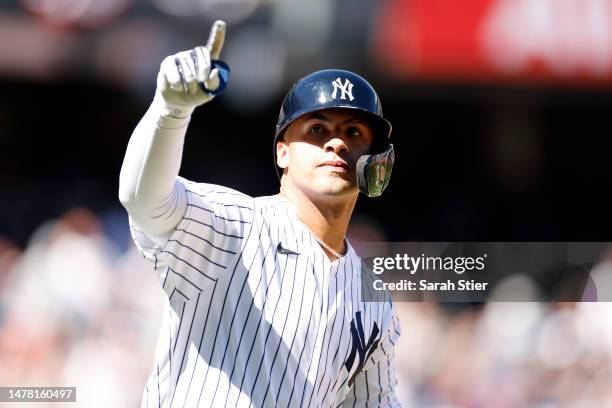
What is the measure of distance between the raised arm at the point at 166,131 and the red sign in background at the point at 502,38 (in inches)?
128

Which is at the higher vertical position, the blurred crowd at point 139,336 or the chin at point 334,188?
the blurred crowd at point 139,336

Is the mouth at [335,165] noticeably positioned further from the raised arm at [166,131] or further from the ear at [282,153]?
the raised arm at [166,131]

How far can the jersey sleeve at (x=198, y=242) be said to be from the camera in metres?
1.58

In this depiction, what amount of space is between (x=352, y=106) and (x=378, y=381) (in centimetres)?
70

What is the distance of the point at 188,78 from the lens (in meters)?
1.36

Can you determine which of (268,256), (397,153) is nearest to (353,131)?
(268,256)

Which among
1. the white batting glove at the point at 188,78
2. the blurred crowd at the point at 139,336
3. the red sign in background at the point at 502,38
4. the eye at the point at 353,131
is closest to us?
the white batting glove at the point at 188,78

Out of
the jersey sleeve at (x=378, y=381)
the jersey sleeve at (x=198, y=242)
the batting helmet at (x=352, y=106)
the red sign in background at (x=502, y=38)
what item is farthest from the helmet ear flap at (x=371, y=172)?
the red sign in background at (x=502, y=38)

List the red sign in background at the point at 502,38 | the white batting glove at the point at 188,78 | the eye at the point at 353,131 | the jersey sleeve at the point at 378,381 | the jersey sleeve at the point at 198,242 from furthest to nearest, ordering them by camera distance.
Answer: the red sign in background at the point at 502,38 → the jersey sleeve at the point at 378,381 → the eye at the point at 353,131 → the jersey sleeve at the point at 198,242 → the white batting glove at the point at 188,78

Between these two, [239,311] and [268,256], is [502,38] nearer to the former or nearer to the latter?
[268,256]

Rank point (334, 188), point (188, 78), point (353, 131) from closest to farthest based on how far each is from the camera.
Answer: point (188, 78) → point (334, 188) → point (353, 131)

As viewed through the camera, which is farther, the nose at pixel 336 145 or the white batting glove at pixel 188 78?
the nose at pixel 336 145

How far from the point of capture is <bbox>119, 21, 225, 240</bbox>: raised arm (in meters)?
1.37

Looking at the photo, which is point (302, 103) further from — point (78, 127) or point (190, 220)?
point (78, 127)
